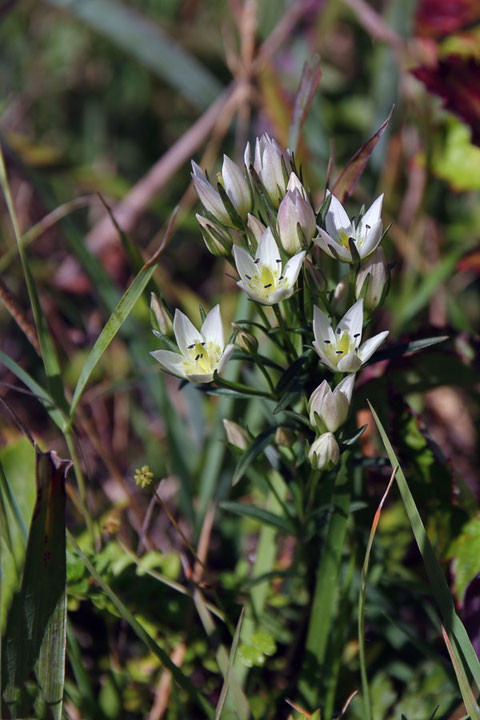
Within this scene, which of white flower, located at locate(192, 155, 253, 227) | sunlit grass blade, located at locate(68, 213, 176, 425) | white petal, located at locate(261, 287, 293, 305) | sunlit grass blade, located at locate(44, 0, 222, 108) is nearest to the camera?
white petal, located at locate(261, 287, 293, 305)

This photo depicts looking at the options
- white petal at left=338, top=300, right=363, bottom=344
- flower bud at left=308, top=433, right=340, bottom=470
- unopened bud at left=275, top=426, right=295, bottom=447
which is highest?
white petal at left=338, top=300, right=363, bottom=344

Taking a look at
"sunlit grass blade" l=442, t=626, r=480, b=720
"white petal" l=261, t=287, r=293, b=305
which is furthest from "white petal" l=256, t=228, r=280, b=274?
"sunlit grass blade" l=442, t=626, r=480, b=720

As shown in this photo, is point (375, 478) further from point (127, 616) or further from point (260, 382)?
point (127, 616)

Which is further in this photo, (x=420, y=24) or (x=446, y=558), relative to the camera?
(x=420, y=24)

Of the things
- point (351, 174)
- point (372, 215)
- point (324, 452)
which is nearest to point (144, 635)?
point (324, 452)

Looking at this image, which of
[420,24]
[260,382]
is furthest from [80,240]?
[420,24]

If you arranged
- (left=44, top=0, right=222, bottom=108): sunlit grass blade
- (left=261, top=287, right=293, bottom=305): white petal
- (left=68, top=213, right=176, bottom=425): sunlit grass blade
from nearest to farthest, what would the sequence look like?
(left=261, top=287, right=293, bottom=305): white petal, (left=68, top=213, right=176, bottom=425): sunlit grass blade, (left=44, top=0, right=222, bottom=108): sunlit grass blade

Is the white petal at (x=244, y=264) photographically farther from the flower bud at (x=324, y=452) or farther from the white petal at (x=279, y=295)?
the flower bud at (x=324, y=452)

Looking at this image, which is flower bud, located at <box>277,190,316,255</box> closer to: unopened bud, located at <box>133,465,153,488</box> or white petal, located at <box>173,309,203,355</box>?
white petal, located at <box>173,309,203,355</box>
